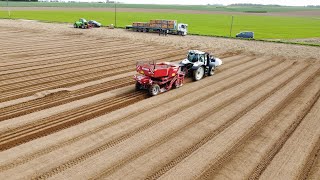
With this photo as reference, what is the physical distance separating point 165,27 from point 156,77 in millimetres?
30616

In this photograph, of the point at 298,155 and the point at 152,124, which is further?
the point at 152,124

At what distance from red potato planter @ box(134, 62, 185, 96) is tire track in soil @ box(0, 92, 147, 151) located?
0.62 meters

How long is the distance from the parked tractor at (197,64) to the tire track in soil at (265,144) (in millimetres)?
5777

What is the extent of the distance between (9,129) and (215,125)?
777 centimetres

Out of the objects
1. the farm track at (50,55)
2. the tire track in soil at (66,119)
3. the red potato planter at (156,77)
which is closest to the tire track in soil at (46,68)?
the farm track at (50,55)

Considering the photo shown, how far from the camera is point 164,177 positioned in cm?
873

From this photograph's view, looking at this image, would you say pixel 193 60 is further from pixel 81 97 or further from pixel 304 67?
pixel 304 67

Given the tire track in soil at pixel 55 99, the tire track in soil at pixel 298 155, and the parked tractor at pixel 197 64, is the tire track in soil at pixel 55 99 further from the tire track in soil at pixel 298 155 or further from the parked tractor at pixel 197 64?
the tire track in soil at pixel 298 155

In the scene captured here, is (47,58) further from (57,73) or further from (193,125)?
(193,125)

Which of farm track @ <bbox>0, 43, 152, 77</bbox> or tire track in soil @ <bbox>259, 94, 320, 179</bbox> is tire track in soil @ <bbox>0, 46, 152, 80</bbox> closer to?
farm track @ <bbox>0, 43, 152, 77</bbox>

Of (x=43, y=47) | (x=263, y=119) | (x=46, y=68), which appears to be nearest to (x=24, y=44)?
(x=43, y=47)

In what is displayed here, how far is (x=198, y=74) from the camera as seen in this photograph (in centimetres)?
1925

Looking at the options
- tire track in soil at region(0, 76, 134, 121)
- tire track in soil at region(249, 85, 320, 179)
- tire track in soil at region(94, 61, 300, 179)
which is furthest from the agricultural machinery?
tire track in soil at region(249, 85, 320, 179)

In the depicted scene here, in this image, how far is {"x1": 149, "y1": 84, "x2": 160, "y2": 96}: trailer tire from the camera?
15.6m
